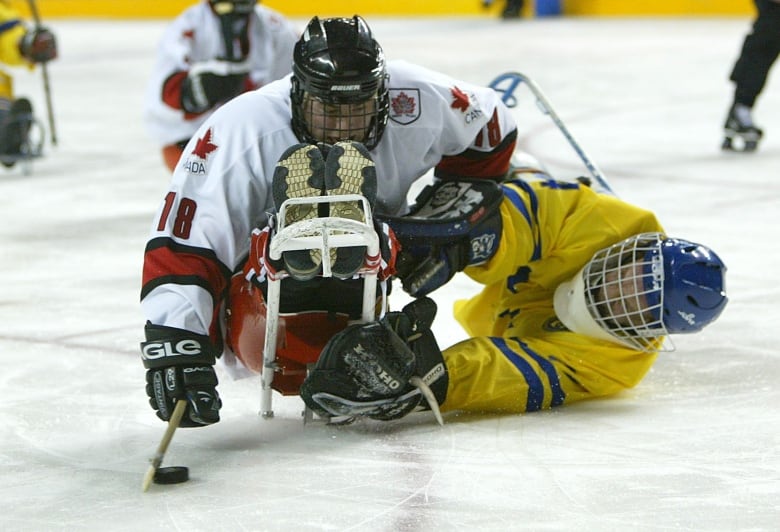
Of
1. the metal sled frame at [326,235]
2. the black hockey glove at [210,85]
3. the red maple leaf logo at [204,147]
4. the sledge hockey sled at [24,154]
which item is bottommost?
the sledge hockey sled at [24,154]

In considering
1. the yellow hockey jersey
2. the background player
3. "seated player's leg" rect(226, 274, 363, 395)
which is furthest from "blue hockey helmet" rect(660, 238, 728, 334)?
the background player

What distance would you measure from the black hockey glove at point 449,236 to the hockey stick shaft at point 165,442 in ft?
1.77

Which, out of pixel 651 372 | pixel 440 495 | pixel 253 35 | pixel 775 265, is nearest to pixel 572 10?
pixel 253 35

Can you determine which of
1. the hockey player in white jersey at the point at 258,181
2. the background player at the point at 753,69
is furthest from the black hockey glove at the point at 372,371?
the background player at the point at 753,69

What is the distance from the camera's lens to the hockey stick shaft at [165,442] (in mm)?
1972

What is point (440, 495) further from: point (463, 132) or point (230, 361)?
point (463, 132)

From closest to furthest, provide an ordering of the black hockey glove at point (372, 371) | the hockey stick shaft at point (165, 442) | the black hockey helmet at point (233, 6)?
the hockey stick shaft at point (165, 442) → the black hockey glove at point (372, 371) → the black hockey helmet at point (233, 6)

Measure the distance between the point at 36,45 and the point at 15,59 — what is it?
149mm

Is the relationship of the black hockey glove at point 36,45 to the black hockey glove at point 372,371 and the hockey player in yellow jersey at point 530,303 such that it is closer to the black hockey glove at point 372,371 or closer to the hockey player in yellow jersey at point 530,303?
the hockey player in yellow jersey at point 530,303

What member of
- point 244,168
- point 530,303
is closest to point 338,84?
point 244,168

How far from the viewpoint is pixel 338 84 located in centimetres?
216

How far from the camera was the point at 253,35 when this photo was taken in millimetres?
4750

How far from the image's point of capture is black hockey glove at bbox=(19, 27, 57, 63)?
555 cm

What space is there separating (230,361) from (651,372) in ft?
2.78
